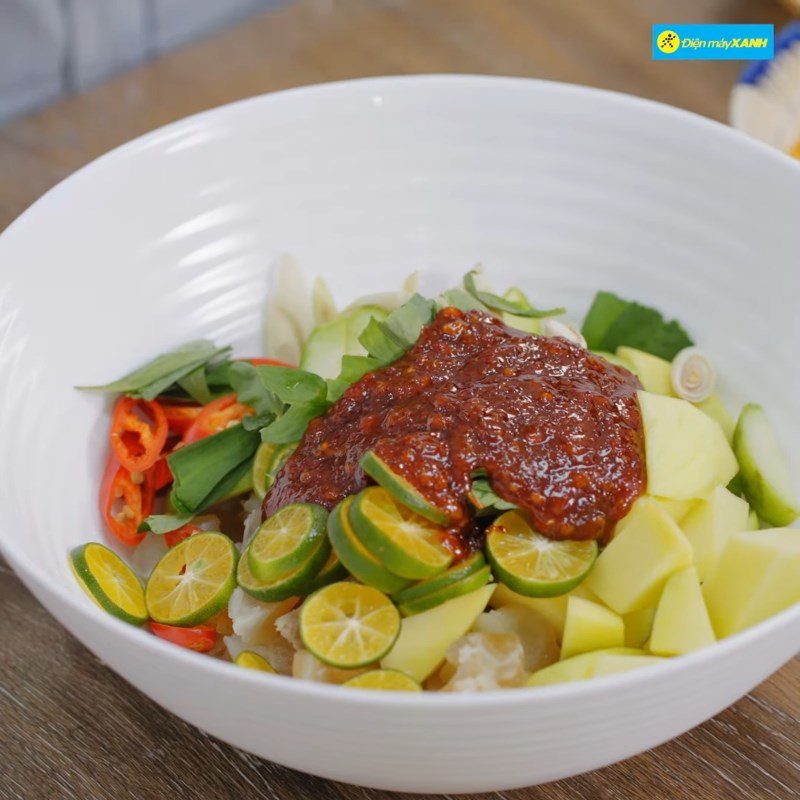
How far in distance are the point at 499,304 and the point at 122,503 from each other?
3.18ft

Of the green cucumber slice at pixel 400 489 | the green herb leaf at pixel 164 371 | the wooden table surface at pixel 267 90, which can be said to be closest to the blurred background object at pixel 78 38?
the wooden table surface at pixel 267 90

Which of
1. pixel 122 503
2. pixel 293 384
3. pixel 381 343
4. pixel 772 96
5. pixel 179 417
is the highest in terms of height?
pixel 772 96

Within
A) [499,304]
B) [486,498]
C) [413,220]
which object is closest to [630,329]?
[499,304]

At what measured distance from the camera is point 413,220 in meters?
2.69

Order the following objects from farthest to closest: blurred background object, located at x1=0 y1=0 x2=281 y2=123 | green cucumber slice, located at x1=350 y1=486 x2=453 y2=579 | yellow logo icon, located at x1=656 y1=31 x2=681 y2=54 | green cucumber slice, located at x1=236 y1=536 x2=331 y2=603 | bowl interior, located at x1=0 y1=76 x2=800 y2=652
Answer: blurred background object, located at x1=0 y1=0 x2=281 y2=123
yellow logo icon, located at x1=656 y1=31 x2=681 y2=54
bowl interior, located at x1=0 y1=76 x2=800 y2=652
green cucumber slice, located at x1=236 y1=536 x2=331 y2=603
green cucumber slice, located at x1=350 y1=486 x2=453 y2=579

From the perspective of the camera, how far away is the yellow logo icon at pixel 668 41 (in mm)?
3093

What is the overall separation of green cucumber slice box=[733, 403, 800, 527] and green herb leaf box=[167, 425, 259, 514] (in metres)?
1.07

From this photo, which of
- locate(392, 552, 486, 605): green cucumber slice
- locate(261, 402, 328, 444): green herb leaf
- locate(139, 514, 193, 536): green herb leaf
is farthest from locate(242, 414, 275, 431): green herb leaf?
locate(392, 552, 486, 605): green cucumber slice

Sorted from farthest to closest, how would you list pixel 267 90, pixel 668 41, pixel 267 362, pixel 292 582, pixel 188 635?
pixel 267 90 → pixel 668 41 → pixel 267 362 → pixel 188 635 → pixel 292 582

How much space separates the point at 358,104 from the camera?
104 inches

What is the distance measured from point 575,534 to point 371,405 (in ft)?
1.61

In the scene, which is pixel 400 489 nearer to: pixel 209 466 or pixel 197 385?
pixel 209 466

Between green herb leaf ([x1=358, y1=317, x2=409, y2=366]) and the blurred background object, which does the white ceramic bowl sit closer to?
green herb leaf ([x1=358, y1=317, x2=409, y2=366])

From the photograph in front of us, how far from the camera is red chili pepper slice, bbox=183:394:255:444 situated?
2338 mm
